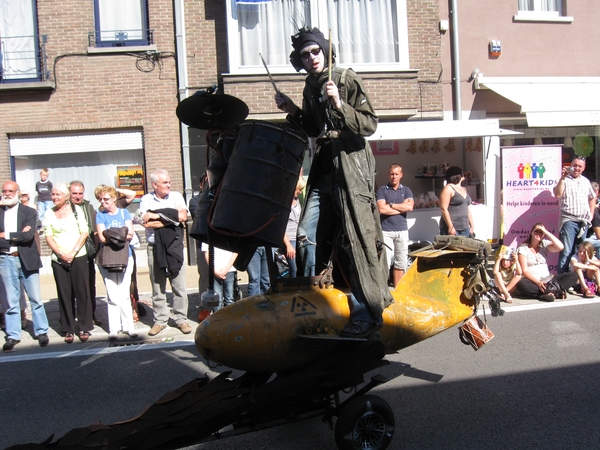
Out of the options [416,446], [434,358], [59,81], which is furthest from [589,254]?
[59,81]

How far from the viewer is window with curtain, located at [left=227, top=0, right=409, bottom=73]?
12.4 m

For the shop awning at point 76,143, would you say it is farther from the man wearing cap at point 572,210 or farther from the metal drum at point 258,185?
the metal drum at point 258,185

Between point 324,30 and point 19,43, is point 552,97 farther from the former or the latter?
point 19,43

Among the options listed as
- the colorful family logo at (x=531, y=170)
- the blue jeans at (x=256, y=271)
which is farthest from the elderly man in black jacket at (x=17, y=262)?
the colorful family logo at (x=531, y=170)

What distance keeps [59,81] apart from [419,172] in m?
7.56

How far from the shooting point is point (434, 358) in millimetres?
5746

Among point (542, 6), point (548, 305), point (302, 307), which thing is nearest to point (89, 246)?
point (302, 307)

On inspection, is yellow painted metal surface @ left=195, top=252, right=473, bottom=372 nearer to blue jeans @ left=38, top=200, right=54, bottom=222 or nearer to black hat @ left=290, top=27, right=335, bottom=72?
black hat @ left=290, top=27, right=335, bottom=72

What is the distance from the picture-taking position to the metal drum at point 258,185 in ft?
11.1

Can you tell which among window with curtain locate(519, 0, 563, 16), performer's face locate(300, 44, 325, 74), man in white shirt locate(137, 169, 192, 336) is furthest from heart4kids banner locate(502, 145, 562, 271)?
performer's face locate(300, 44, 325, 74)

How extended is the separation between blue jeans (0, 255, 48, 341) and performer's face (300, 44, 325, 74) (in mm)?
4824

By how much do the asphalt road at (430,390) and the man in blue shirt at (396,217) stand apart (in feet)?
6.43

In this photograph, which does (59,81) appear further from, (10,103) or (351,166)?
(351,166)

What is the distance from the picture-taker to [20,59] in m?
12.5
